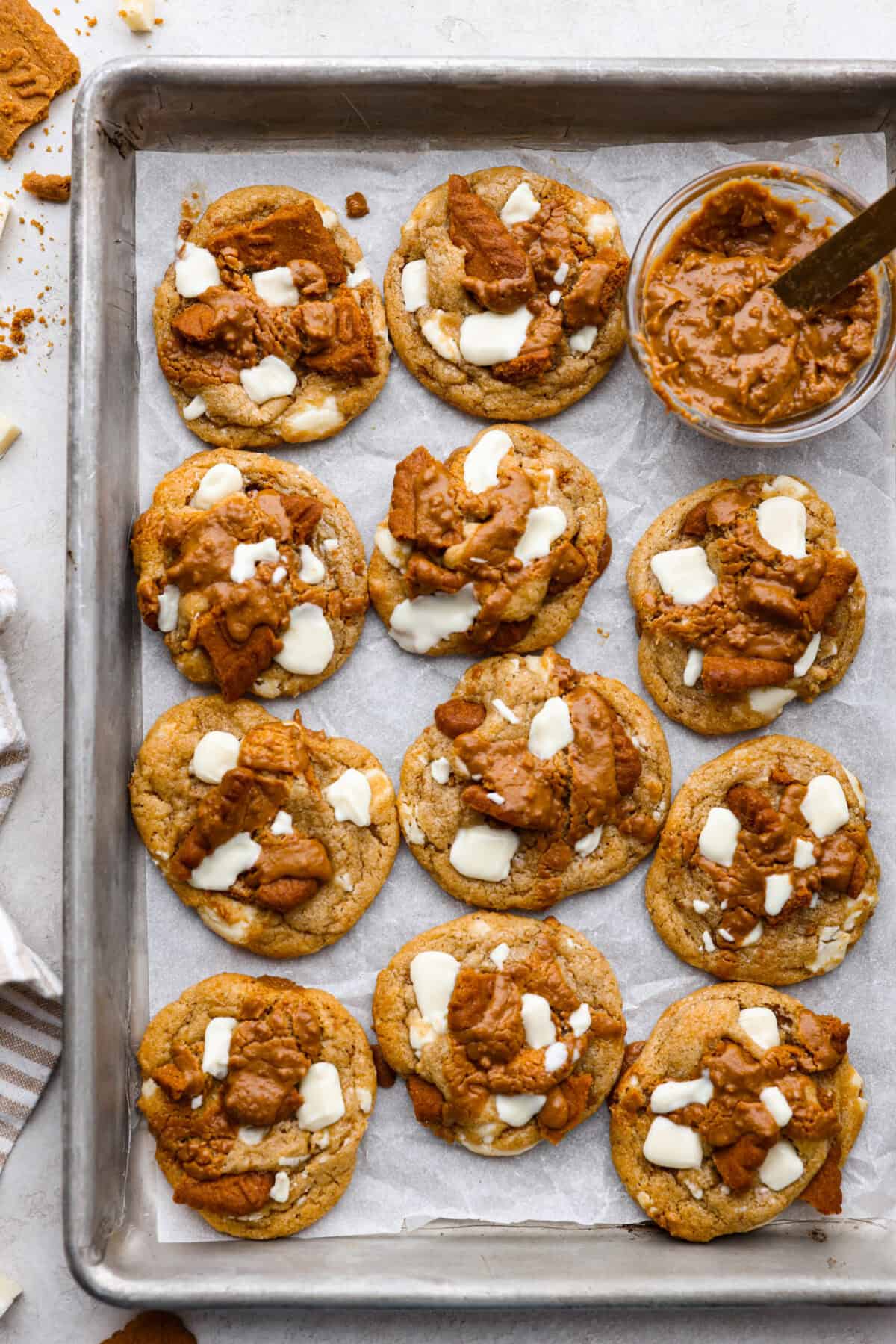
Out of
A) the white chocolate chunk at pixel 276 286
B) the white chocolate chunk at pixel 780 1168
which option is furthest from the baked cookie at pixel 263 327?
the white chocolate chunk at pixel 780 1168

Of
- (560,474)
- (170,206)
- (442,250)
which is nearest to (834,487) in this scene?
(560,474)

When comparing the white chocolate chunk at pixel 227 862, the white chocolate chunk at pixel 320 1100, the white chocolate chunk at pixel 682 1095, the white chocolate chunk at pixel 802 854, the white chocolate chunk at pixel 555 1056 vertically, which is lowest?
the white chocolate chunk at pixel 320 1100

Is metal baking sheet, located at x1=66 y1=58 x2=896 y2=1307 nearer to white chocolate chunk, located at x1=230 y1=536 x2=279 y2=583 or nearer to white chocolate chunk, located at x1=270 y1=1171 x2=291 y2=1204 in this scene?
white chocolate chunk, located at x1=270 y1=1171 x2=291 y2=1204

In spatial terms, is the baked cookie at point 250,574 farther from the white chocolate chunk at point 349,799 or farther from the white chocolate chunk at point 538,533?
the white chocolate chunk at point 538,533

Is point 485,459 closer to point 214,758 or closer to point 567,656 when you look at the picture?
point 567,656

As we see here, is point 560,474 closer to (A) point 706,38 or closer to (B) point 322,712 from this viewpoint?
(B) point 322,712

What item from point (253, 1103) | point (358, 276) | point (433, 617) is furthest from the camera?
point (358, 276)

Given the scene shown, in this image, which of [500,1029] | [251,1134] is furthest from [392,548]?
[251,1134]
